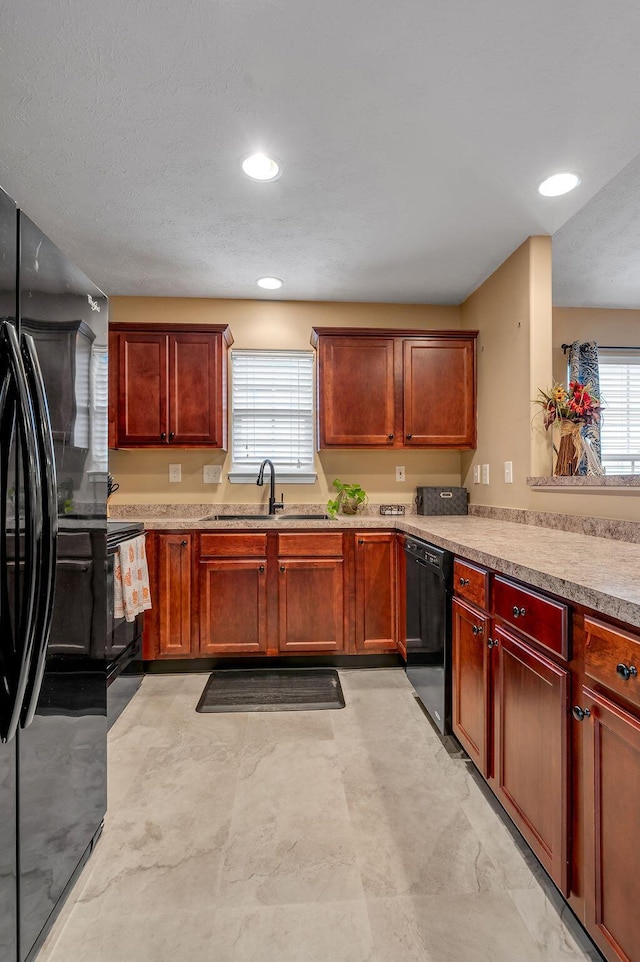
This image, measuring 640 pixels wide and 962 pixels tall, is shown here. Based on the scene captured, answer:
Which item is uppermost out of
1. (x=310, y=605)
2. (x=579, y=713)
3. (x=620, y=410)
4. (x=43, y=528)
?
(x=620, y=410)

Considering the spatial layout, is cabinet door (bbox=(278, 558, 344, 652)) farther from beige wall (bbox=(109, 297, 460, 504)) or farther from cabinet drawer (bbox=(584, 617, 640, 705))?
cabinet drawer (bbox=(584, 617, 640, 705))

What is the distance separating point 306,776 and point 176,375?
2.48m

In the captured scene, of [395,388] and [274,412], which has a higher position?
[395,388]

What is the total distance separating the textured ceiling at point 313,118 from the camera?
4.62 ft

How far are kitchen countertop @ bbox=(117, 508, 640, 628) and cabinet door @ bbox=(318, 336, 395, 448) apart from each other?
707 mm

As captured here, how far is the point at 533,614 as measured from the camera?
135cm

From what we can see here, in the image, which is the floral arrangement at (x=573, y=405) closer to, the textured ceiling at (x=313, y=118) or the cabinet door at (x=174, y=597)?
the textured ceiling at (x=313, y=118)

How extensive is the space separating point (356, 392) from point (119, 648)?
7.11ft

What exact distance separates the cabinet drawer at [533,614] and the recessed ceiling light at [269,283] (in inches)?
100

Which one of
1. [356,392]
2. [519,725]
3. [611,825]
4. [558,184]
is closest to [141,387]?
[356,392]

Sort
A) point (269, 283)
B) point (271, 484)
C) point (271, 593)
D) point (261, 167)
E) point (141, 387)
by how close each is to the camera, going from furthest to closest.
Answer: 1. point (271, 484)
2. point (269, 283)
3. point (141, 387)
4. point (271, 593)
5. point (261, 167)

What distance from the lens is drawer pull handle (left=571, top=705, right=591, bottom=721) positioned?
3.65 feet

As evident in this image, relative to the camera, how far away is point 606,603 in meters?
1.03

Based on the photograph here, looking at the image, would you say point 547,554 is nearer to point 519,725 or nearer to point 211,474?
point 519,725
